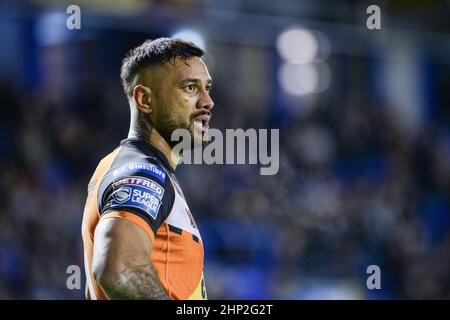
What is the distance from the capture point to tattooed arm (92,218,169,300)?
3352 mm

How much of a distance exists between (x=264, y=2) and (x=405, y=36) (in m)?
2.31

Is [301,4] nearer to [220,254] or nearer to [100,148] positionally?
[100,148]

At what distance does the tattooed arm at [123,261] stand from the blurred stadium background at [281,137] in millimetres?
5523

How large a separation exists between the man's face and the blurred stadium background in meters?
4.89

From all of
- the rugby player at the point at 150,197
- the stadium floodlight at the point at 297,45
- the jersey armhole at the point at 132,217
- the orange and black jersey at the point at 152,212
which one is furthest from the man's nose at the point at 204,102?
the stadium floodlight at the point at 297,45

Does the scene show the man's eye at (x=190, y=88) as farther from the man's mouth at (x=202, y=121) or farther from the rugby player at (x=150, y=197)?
the man's mouth at (x=202, y=121)

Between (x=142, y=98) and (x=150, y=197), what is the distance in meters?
0.79

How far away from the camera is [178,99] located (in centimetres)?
417

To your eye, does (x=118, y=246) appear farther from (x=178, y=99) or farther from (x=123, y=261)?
(x=178, y=99)

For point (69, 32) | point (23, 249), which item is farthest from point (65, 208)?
point (69, 32)

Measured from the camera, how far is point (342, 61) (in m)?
12.5

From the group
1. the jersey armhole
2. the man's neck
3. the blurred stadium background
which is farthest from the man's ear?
the blurred stadium background

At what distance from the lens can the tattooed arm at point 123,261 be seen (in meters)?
3.35
